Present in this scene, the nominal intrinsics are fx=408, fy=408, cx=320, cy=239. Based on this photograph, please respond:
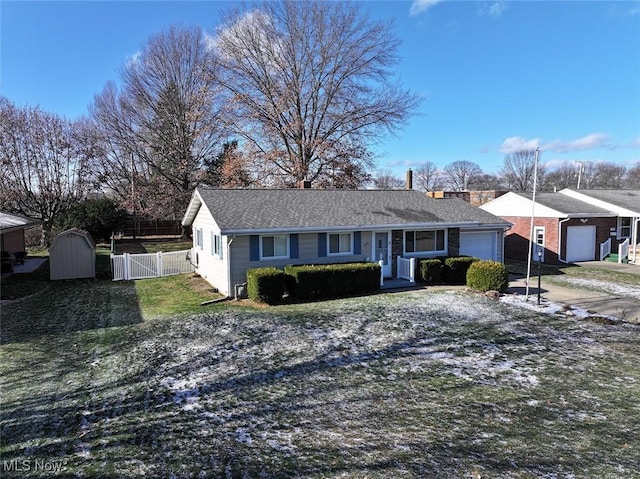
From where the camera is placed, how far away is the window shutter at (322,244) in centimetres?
1537

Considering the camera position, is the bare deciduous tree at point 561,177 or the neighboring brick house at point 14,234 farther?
the bare deciduous tree at point 561,177

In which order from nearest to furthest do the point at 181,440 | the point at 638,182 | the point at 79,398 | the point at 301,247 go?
the point at 181,440 → the point at 79,398 → the point at 301,247 → the point at 638,182

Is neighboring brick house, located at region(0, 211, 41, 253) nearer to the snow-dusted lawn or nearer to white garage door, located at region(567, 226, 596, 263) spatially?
the snow-dusted lawn

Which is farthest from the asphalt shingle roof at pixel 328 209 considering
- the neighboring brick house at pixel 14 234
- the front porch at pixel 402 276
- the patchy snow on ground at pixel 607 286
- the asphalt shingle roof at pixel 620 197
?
the asphalt shingle roof at pixel 620 197

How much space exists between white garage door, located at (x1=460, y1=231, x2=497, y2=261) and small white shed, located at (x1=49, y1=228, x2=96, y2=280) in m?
16.5

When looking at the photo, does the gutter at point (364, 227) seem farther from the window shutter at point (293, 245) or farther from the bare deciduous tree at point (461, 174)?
the bare deciduous tree at point (461, 174)

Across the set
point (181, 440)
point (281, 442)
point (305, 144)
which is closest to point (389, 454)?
point (281, 442)

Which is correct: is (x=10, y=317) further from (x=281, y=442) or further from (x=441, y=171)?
(x=441, y=171)

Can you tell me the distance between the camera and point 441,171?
90.2m

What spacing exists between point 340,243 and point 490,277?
5576 mm

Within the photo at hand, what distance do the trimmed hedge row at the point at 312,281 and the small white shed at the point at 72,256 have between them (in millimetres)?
8527

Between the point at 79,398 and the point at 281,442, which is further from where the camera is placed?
the point at 79,398

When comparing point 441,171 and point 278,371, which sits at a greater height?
point 441,171

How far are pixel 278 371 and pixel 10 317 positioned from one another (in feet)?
28.7
